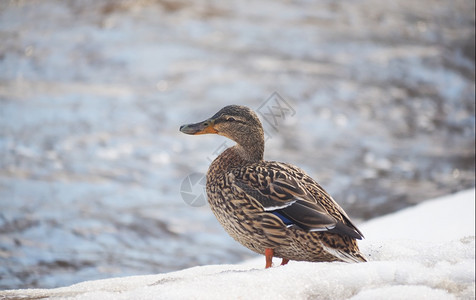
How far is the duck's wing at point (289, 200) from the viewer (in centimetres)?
285

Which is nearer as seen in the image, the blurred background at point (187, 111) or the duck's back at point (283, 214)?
the duck's back at point (283, 214)

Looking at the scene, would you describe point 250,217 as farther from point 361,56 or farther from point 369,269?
point 361,56

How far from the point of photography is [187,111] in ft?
30.3

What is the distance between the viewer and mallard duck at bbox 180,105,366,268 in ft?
9.52

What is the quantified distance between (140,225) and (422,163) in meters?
3.59

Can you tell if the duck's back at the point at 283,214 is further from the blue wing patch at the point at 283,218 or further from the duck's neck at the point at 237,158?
the duck's neck at the point at 237,158

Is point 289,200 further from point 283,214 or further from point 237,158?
point 237,158

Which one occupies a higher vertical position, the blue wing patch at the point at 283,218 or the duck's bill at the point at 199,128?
the duck's bill at the point at 199,128

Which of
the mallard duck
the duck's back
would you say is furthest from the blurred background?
the duck's back

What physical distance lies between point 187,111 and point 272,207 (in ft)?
20.8

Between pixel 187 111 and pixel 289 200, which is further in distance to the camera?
pixel 187 111

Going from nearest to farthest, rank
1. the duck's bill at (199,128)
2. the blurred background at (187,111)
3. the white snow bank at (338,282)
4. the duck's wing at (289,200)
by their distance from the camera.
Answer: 1. the white snow bank at (338,282)
2. the duck's wing at (289,200)
3. the duck's bill at (199,128)
4. the blurred background at (187,111)

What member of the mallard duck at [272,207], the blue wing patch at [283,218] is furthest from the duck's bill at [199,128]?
the blue wing patch at [283,218]

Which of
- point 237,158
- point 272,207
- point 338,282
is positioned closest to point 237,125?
point 237,158
